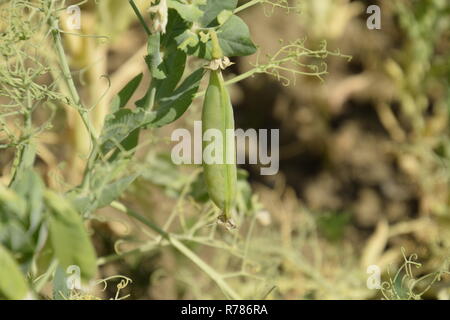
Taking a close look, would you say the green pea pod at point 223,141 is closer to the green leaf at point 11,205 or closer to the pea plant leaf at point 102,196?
the pea plant leaf at point 102,196

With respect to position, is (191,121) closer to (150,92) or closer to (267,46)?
(150,92)

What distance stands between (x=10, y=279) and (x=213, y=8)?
0.31 meters

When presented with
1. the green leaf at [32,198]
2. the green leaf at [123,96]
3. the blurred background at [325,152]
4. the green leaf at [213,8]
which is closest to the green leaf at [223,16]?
the green leaf at [213,8]

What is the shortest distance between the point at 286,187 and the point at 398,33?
505 mm

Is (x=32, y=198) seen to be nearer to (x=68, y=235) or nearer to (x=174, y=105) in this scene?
(x=68, y=235)

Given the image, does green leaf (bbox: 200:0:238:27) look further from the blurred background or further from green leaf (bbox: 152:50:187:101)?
the blurred background

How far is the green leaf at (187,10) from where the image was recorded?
0.66m

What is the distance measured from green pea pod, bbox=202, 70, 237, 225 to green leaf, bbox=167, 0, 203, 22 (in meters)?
0.05

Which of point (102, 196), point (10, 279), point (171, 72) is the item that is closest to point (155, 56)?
point (171, 72)

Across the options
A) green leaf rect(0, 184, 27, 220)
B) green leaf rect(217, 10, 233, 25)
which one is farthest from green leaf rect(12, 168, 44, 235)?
green leaf rect(217, 10, 233, 25)

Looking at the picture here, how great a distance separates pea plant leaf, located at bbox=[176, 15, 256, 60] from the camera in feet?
2.27

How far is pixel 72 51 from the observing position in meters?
1.43

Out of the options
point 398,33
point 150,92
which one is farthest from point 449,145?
point 150,92

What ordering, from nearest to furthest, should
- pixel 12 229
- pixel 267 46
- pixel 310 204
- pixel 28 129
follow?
pixel 12 229, pixel 28 129, pixel 310 204, pixel 267 46
